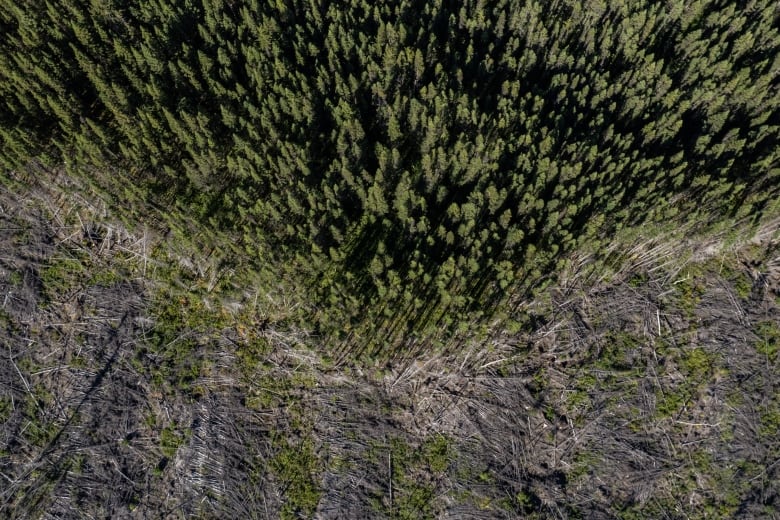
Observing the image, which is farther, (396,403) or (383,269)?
(383,269)

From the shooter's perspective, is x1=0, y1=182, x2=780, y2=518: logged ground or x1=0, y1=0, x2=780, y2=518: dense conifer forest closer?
x1=0, y1=182, x2=780, y2=518: logged ground

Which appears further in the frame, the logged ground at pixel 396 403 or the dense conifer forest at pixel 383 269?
the dense conifer forest at pixel 383 269

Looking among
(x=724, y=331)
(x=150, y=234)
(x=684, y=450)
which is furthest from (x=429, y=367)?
(x=150, y=234)

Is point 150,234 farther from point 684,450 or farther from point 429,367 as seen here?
point 684,450

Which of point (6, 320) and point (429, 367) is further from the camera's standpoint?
point (6, 320)
